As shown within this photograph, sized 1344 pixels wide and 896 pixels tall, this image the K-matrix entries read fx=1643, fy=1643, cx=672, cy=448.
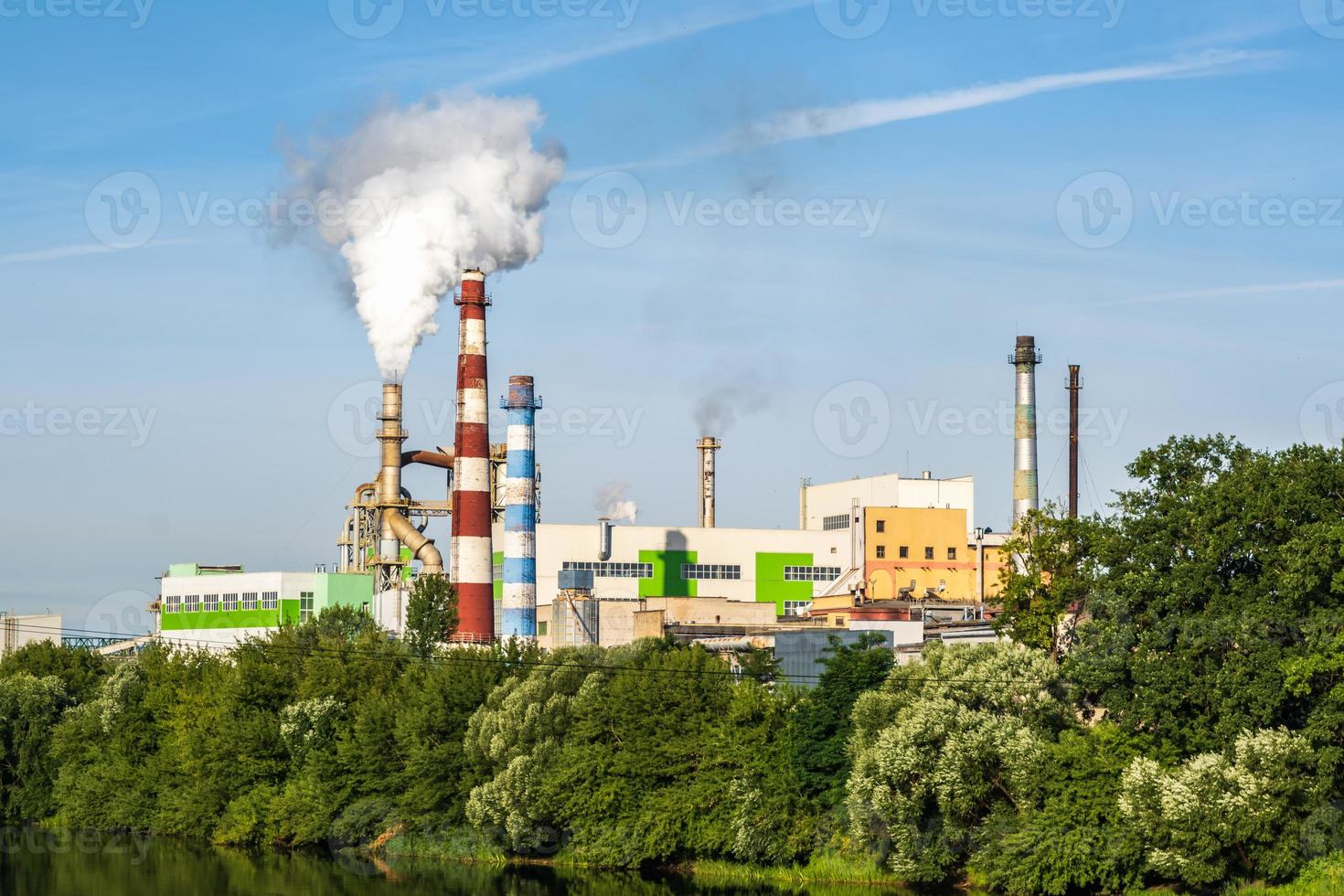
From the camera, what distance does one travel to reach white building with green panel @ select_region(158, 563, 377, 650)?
97062mm

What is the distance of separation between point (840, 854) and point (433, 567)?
2077 inches

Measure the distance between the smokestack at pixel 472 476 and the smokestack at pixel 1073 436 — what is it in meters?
26.8

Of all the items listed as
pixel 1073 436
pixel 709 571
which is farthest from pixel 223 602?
pixel 1073 436

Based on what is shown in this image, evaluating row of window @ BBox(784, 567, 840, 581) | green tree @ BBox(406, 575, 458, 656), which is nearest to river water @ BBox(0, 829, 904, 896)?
green tree @ BBox(406, 575, 458, 656)

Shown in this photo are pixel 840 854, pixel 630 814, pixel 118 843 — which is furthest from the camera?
pixel 118 843

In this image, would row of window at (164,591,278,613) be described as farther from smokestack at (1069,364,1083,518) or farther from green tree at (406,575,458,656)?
smokestack at (1069,364,1083,518)

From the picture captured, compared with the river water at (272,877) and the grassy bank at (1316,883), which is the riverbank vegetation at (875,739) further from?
the river water at (272,877)

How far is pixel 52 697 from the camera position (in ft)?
221

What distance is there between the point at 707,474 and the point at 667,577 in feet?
36.2

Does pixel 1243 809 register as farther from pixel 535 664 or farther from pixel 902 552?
pixel 902 552

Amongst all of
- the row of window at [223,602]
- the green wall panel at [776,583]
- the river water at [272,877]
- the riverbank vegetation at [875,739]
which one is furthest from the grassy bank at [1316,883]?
the row of window at [223,602]

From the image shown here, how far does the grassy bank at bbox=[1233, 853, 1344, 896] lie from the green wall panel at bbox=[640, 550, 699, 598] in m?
58.4

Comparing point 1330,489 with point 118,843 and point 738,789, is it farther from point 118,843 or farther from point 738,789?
point 118,843

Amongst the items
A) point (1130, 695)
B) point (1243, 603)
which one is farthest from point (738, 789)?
point (1243, 603)
